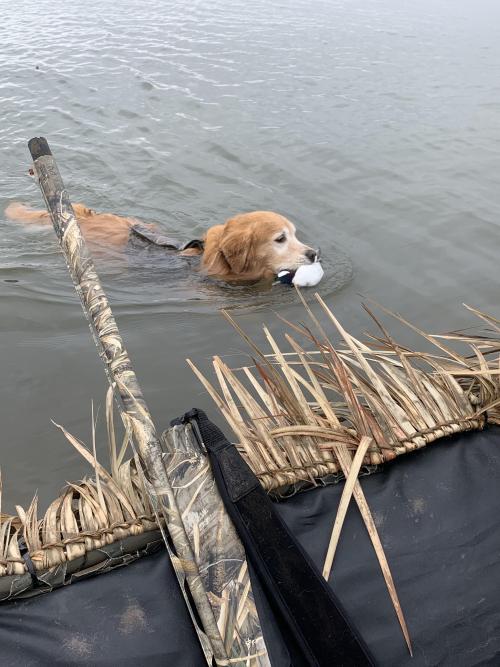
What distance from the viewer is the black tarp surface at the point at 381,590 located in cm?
136

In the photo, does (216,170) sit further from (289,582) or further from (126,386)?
(289,582)

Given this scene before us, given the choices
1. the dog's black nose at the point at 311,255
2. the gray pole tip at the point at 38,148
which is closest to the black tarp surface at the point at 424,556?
the gray pole tip at the point at 38,148

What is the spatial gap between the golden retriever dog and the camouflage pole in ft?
11.9

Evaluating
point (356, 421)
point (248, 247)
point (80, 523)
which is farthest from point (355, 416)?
point (248, 247)

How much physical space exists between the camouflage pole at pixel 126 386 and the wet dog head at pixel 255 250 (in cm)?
362

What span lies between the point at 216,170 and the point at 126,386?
6.44 metres

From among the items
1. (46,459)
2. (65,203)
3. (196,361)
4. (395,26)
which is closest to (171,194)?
(196,361)

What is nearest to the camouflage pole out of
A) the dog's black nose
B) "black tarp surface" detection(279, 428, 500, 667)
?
"black tarp surface" detection(279, 428, 500, 667)

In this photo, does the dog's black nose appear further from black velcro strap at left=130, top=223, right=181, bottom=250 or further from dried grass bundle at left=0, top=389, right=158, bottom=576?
dried grass bundle at left=0, top=389, right=158, bottom=576

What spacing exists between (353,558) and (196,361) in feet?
8.48

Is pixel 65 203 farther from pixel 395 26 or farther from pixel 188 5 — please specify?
pixel 188 5

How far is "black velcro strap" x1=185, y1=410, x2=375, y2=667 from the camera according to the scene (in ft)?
4.46

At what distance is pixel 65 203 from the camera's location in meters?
1.87

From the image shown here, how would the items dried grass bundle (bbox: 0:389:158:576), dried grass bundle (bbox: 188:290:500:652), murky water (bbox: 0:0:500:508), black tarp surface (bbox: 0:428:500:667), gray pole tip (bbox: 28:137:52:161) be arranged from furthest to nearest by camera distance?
murky water (bbox: 0:0:500:508) → gray pole tip (bbox: 28:137:52:161) → dried grass bundle (bbox: 188:290:500:652) → dried grass bundle (bbox: 0:389:158:576) → black tarp surface (bbox: 0:428:500:667)
